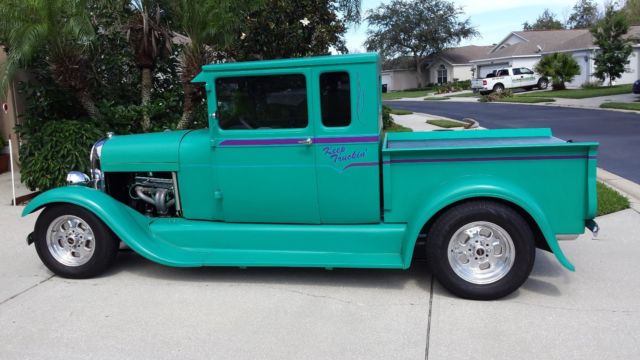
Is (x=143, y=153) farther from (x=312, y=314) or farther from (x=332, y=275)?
(x=312, y=314)

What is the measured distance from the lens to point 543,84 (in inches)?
1543

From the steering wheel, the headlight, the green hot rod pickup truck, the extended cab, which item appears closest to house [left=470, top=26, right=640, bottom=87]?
A: the extended cab

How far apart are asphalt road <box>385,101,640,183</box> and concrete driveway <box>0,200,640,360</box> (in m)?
5.35

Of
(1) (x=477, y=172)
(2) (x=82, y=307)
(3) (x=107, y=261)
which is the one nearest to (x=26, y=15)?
(3) (x=107, y=261)

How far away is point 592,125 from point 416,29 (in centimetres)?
4250

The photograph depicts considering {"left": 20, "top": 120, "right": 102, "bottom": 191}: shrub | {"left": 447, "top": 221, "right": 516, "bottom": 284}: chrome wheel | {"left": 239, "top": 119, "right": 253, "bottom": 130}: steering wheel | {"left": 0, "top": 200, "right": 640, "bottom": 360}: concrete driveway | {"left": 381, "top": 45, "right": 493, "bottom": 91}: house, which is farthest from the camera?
{"left": 381, "top": 45, "right": 493, "bottom": 91}: house

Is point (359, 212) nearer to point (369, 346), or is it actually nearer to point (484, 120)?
point (369, 346)

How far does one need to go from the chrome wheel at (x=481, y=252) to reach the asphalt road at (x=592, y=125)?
5649 mm

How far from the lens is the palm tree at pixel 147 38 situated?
9555mm

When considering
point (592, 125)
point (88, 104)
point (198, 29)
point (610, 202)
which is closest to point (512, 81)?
point (592, 125)

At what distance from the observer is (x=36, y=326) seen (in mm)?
4355

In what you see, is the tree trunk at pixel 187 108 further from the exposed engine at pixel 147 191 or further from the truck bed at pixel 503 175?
the truck bed at pixel 503 175

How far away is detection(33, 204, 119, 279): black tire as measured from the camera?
514 cm

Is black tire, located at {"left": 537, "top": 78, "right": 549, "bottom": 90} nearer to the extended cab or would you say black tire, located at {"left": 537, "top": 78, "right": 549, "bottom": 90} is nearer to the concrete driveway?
the extended cab
